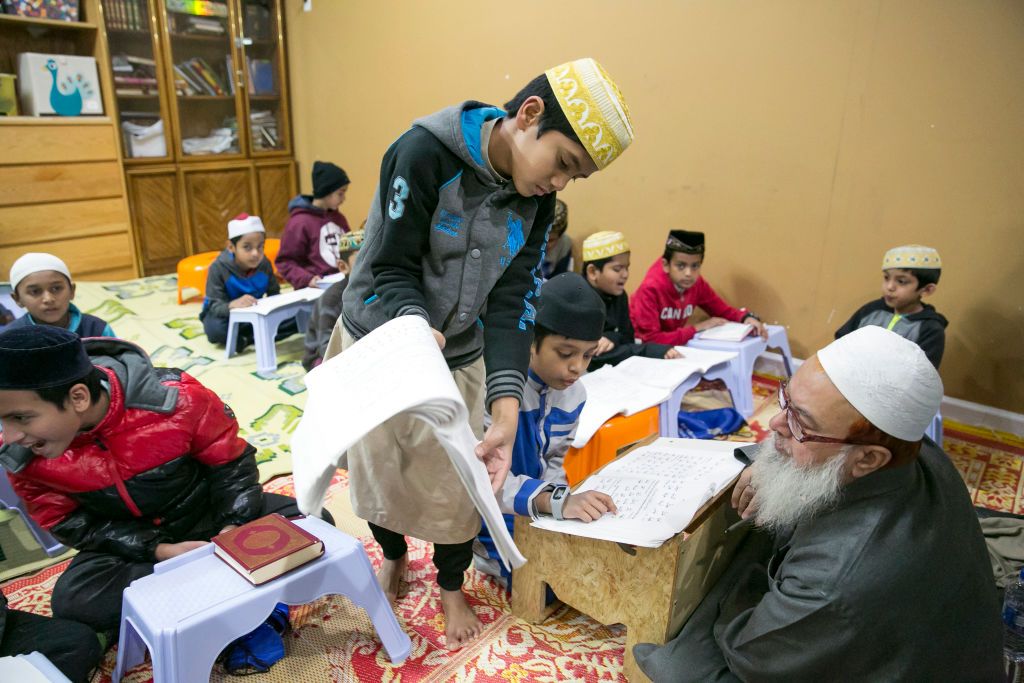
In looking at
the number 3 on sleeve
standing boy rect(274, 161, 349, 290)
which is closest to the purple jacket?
standing boy rect(274, 161, 349, 290)

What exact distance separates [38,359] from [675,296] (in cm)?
269

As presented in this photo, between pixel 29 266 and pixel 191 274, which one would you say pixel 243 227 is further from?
pixel 29 266

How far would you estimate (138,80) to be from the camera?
5066 millimetres

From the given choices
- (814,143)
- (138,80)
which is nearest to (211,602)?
(814,143)

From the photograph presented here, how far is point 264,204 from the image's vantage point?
5953 millimetres

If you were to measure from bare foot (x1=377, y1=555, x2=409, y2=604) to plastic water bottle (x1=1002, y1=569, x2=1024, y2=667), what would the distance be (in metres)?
1.46

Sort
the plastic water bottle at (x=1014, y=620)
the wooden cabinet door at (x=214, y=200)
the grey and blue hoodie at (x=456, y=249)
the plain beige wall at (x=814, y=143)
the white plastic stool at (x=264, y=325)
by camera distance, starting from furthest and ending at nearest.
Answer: the wooden cabinet door at (x=214, y=200), the white plastic stool at (x=264, y=325), the plain beige wall at (x=814, y=143), the plastic water bottle at (x=1014, y=620), the grey and blue hoodie at (x=456, y=249)

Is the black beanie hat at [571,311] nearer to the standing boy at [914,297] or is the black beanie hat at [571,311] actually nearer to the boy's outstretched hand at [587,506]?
the boy's outstretched hand at [587,506]

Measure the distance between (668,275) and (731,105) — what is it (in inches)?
38.7

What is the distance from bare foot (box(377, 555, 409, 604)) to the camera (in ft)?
6.20

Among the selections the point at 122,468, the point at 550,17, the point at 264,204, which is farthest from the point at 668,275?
the point at 264,204

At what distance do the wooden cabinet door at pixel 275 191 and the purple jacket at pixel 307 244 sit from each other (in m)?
1.91

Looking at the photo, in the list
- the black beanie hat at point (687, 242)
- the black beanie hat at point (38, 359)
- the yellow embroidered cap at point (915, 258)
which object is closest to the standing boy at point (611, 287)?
the black beanie hat at point (687, 242)

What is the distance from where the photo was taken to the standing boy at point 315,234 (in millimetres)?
4094
